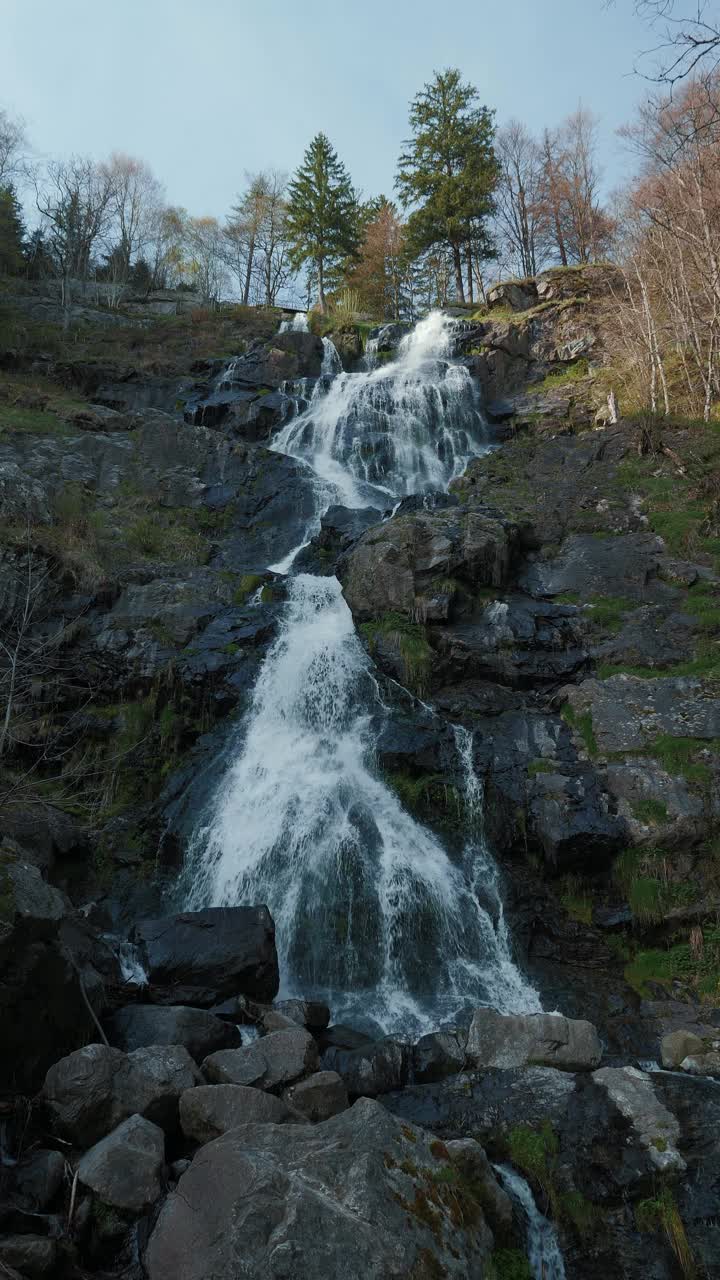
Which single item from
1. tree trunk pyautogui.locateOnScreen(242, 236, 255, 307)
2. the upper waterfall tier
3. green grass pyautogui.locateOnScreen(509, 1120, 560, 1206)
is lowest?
green grass pyautogui.locateOnScreen(509, 1120, 560, 1206)

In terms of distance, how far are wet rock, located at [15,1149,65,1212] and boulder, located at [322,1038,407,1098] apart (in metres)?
2.59

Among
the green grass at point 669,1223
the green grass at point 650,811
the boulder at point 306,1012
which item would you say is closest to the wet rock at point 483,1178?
the green grass at point 669,1223

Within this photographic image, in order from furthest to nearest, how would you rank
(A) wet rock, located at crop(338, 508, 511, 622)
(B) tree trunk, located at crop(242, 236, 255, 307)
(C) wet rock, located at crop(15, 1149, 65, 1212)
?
(B) tree trunk, located at crop(242, 236, 255, 307)
(A) wet rock, located at crop(338, 508, 511, 622)
(C) wet rock, located at crop(15, 1149, 65, 1212)

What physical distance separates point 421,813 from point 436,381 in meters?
16.9

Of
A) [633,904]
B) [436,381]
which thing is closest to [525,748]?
[633,904]

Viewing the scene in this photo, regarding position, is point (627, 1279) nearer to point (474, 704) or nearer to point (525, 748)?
point (525, 748)

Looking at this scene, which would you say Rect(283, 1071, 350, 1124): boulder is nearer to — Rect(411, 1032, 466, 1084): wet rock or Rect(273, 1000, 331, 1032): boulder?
Rect(411, 1032, 466, 1084): wet rock

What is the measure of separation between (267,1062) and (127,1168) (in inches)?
60.1

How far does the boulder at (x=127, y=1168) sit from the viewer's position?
14.7 ft

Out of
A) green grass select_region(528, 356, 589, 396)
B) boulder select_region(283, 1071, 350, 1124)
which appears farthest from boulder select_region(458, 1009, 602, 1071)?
green grass select_region(528, 356, 589, 396)

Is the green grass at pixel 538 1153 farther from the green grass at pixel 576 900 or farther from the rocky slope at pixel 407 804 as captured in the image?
the green grass at pixel 576 900

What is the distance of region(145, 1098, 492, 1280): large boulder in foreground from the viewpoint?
11.2ft

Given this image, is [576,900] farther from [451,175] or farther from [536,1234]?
[451,175]

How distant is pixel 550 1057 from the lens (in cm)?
645
